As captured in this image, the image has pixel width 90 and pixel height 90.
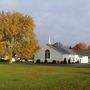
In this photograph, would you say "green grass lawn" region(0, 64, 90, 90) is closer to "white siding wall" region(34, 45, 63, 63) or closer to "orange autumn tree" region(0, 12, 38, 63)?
"orange autumn tree" region(0, 12, 38, 63)

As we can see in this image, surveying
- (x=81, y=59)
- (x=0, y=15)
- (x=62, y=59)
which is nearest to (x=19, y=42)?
(x=0, y=15)

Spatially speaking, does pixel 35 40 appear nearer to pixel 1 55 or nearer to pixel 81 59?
pixel 1 55

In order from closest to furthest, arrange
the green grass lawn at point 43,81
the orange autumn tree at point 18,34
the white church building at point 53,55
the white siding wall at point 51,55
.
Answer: the green grass lawn at point 43,81
the orange autumn tree at point 18,34
the white church building at point 53,55
the white siding wall at point 51,55

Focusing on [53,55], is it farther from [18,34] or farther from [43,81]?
[43,81]

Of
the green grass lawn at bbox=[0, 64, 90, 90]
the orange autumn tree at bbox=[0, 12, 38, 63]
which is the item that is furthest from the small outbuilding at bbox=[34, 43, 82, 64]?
the green grass lawn at bbox=[0, 64, 90, 90]

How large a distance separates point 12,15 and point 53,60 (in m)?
19.6

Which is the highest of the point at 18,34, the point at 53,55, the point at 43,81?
the point at 18,34

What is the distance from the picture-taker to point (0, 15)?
9812 centimetres

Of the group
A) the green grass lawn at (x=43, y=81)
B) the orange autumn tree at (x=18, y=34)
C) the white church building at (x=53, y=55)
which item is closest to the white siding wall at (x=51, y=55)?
the white church building at (x=53, y=55)

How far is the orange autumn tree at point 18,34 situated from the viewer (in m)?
96.4

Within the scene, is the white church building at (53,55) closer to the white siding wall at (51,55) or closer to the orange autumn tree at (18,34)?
the white siding wall at (51,55)

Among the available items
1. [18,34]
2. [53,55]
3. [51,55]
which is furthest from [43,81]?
[51,55]

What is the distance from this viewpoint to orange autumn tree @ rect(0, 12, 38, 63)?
96438mm

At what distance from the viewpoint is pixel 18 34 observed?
9838 centimetres
